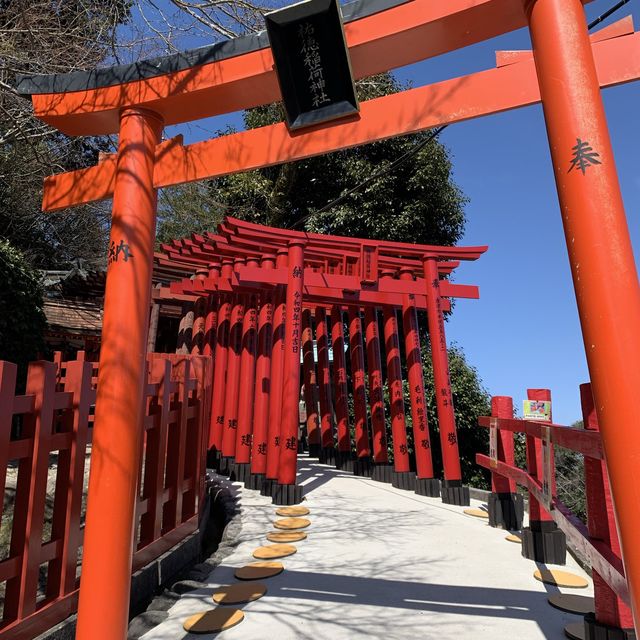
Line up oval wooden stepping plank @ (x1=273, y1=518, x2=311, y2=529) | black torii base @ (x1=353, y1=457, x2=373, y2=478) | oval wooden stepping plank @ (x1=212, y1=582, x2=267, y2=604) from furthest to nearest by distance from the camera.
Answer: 1. black torii base @ (x1=353, y1=457, x2=373, y2=478)
2. oval wooden stepping plank @ (x1=273, y1=518, x2=311, y2=529)
3. oval wooden stepping plank @ (x1=212, y1=582, x2=267, y2=604)

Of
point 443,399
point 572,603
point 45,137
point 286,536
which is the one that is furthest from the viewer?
point 45,137

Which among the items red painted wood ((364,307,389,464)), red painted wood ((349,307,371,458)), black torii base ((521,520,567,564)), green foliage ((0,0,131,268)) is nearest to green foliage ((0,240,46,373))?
green foliage ((0,0,131,268))

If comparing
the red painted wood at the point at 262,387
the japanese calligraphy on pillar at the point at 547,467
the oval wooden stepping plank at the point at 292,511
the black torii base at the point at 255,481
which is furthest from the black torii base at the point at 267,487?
the japanese calligraphy on pillar at the point at 547,467

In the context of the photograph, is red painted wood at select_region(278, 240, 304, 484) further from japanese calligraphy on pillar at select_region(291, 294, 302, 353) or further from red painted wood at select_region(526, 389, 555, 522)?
red painted wood at select_region(526, 389, 555, 522)

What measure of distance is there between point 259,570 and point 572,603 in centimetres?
236

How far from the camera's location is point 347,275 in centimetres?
849

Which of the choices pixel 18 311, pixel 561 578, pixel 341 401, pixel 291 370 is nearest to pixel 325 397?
pixel 341 401

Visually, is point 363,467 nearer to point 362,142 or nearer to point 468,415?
point 468,415

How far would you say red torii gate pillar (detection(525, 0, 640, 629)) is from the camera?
187 cm

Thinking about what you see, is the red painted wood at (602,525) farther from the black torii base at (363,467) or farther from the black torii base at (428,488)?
the black torii base at (363,467)

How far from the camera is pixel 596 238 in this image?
2.04 metres

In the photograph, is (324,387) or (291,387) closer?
(291,387)

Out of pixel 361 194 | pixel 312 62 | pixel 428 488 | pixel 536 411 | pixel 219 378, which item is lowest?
pixel 428 488

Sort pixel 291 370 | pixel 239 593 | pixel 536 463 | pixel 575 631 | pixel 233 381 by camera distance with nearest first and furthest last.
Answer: pixel 575 631 → pixel 239 593 → pixel 536 463 → pixel 291 370 → pixel 233 381
